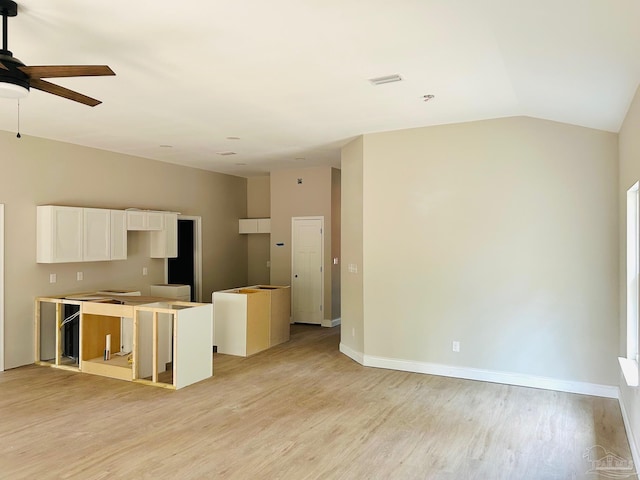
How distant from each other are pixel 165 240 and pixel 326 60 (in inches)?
194

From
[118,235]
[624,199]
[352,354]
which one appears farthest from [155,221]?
[624,199]

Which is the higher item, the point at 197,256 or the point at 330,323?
the point at 197,256

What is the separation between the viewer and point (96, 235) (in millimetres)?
6176

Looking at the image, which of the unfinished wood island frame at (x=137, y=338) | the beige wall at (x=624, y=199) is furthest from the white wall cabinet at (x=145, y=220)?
the beige wall at (x=624, y=199)

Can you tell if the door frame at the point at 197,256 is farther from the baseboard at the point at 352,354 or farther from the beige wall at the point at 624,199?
the beige wall at the point at 624,199

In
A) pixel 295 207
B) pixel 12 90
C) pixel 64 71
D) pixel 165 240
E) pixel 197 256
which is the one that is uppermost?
pixel 64 71

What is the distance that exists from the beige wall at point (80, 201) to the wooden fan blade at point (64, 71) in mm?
3569

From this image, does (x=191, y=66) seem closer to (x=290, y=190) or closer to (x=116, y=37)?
(x=116, y=37)

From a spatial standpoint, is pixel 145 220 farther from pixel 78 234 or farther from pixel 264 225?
pixel 264 225

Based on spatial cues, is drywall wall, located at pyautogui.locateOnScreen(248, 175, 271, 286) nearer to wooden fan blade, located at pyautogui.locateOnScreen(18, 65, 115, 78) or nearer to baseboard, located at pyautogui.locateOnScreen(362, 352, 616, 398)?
baseboard, located at pyautogui.locateOnScreen(362, 352, 616, 398)

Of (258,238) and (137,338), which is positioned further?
(258,238)

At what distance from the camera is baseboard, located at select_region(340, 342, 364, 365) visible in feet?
19.3

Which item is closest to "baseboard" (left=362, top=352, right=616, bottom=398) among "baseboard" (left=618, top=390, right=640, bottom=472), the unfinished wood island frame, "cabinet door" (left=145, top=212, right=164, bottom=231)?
"baseboard" (left=618, top=390, right=640, bottom=472)

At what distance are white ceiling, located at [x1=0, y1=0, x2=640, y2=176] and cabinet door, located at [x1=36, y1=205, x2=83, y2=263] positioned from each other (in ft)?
3.41
